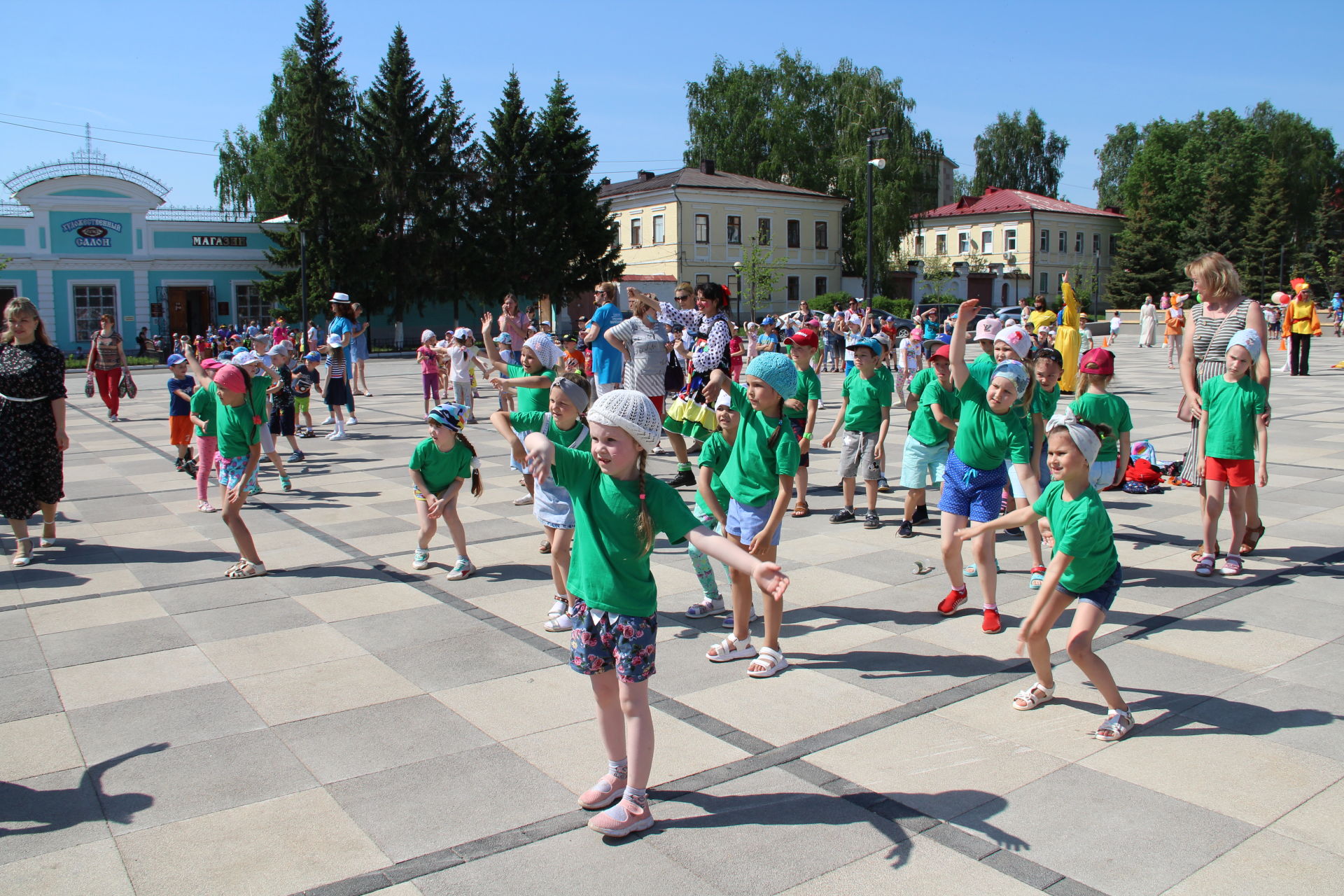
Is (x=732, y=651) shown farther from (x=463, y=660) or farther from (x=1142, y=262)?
(x=1142, y=262)

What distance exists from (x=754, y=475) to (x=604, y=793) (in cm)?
194

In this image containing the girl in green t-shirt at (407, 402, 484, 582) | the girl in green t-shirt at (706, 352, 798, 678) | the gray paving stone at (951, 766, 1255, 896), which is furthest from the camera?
the girl in green t-shirt at (407, 402, 484, 582)

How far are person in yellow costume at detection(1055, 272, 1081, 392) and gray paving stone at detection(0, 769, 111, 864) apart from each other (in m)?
12.9

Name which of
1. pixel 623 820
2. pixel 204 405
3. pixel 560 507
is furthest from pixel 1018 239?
pixel 623 820

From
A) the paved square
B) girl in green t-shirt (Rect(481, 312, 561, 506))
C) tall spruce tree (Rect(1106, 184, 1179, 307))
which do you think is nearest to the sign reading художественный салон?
girl in green t-shirt (Rect(481, 312, 561, 506))

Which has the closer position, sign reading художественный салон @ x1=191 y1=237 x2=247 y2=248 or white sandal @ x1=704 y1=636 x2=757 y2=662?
white sandal @ x1=704 y1=636 x2=757 y2=662

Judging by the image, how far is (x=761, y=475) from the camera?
504 cm

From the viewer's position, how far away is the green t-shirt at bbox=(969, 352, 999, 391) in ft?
20.2

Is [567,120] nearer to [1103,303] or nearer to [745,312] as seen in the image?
[745,312]

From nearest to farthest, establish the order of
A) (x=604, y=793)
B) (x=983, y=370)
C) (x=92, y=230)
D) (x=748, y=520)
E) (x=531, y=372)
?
(x=604, y=793) → (x=748, y=520) → (x=983, y=370) → (x=531, y=372) → (x=92, y=230)

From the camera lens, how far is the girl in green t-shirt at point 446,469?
6.83 m

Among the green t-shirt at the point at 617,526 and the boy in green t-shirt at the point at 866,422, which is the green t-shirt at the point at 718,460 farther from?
the boy in green t-shirt at the point at 866,422

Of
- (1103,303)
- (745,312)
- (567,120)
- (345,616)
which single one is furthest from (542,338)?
(1103,303)

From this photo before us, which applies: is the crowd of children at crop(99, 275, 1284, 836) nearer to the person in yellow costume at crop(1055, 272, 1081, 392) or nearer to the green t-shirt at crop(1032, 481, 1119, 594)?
the green t-shirt at crop(1032, 481, 1119, 594)
